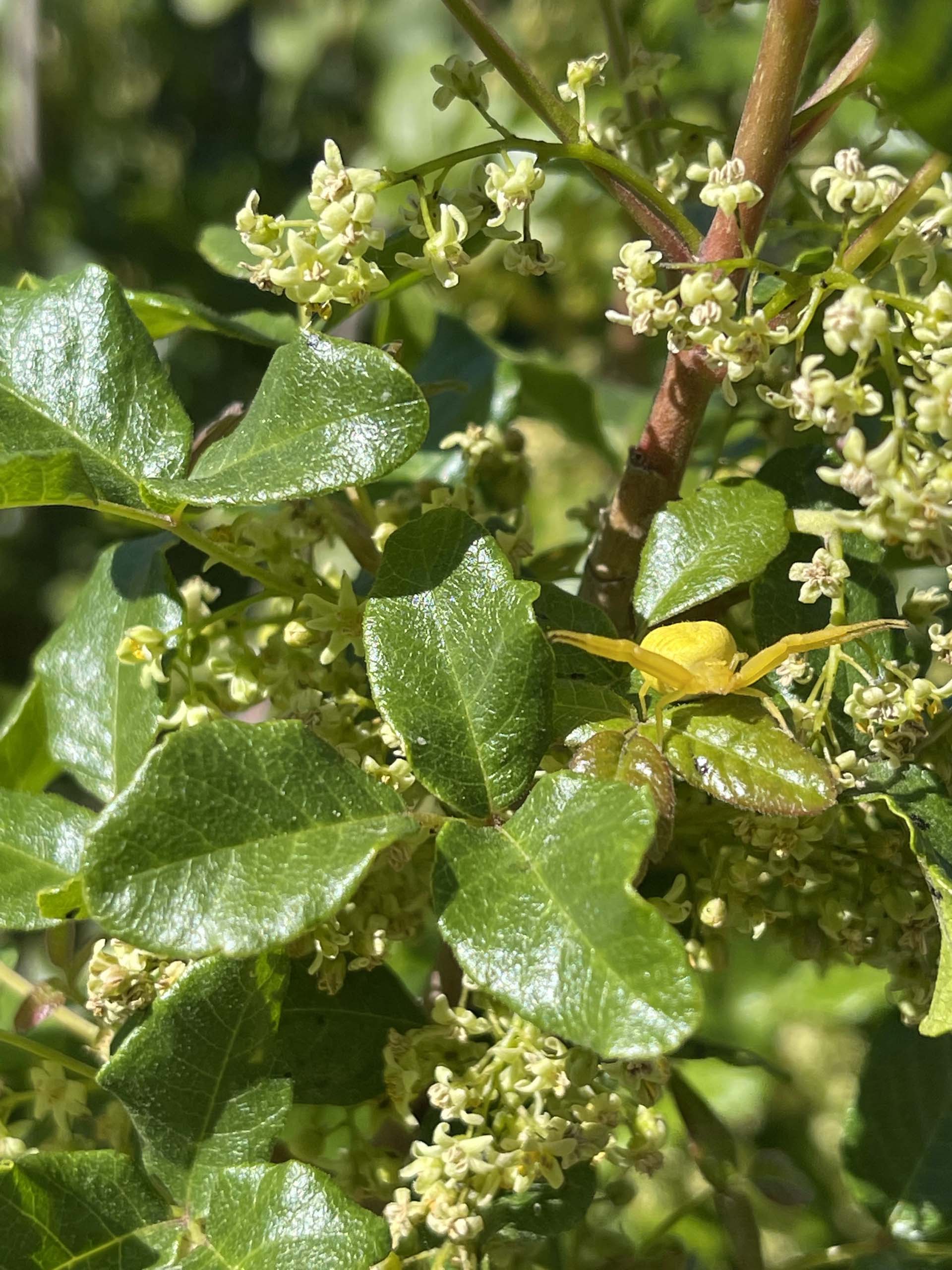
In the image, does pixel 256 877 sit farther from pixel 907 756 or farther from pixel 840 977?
pixel 840 977

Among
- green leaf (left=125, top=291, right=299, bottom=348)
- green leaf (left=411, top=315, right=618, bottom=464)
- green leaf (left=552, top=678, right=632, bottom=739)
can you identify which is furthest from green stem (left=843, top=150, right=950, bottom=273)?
green leaf (left=411, top=315, right=618, bottom=464)

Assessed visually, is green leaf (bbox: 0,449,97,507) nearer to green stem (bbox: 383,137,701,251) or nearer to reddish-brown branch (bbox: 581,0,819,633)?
Answer: green stem (bbox: 383,137,701,251)

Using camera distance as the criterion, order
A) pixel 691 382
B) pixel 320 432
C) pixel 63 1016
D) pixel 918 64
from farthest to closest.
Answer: pixel 63 1016 → pixel 691 382 → pixel 320 432 → pixel 918 64

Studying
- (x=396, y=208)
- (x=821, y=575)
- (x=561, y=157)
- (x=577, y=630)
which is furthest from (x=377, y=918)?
(x=396, y=208)

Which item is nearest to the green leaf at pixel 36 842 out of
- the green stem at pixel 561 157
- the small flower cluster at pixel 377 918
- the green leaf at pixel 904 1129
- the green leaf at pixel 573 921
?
the small flower cluster at pixel 377 918

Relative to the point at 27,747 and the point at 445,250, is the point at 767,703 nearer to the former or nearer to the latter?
the point at 445,250

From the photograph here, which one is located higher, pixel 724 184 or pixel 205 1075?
pixel 724 184

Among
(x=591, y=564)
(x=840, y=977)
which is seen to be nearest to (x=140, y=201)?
(x=840, y=977)
